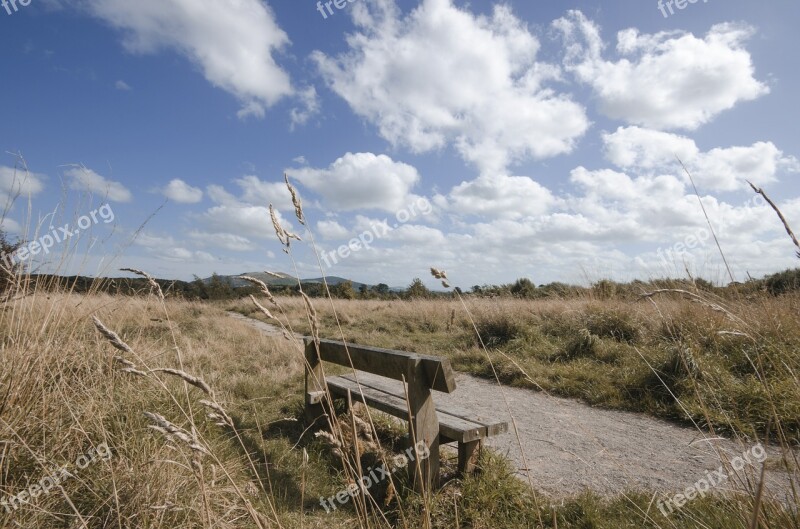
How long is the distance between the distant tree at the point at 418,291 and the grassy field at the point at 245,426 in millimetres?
11319

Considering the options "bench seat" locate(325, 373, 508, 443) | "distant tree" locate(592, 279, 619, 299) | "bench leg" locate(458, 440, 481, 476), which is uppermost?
"distant tree" locate(592, 279, 619, 299)

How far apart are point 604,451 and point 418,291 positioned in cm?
1663

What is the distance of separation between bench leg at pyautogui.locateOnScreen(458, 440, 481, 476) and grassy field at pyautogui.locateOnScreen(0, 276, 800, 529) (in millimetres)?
86

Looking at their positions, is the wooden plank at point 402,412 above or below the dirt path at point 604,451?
above

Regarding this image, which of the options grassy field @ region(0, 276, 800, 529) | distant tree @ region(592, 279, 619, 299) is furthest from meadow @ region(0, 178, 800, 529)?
distant tree @ region(592, 279, 619, 299)

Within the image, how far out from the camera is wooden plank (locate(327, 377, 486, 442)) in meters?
2.99

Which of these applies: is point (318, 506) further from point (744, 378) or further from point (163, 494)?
point (744, 378)

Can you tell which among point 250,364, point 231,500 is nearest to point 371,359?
point 231,500

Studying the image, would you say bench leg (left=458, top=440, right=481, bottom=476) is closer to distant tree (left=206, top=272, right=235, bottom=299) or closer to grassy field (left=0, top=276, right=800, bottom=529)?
grassy field (left=0, top=276, right=800, bottom=529)

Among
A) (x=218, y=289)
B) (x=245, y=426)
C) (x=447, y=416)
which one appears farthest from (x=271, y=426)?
(x=218, y=289)

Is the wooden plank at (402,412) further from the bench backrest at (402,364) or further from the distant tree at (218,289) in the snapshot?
the distant tree at (218,289)

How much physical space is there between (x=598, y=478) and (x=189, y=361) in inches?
202

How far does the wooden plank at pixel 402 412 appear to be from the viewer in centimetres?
299

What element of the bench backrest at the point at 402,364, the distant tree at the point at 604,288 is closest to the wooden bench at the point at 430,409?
the bench backrest at the point at 402,364
